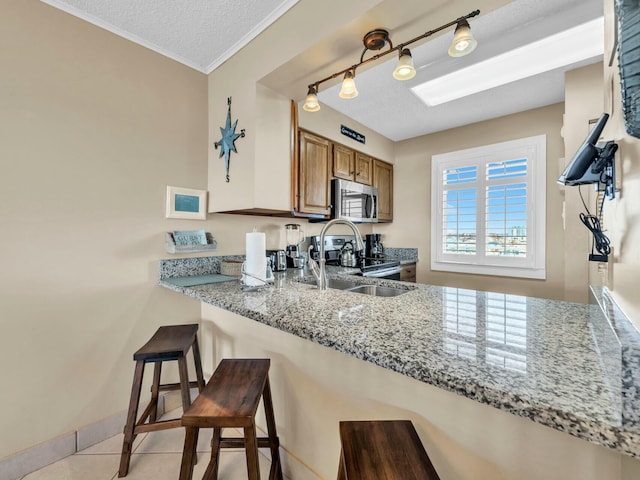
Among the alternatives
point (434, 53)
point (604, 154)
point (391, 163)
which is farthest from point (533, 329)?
point (391, 163)

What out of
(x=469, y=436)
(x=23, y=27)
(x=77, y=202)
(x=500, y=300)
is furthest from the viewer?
(x=77, y=202)

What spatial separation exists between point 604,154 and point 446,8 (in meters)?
0.86

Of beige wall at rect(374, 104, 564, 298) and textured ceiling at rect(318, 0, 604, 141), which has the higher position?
textured ceiling at rect(318, 0, 604, 141)

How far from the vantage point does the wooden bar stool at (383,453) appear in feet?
2.41

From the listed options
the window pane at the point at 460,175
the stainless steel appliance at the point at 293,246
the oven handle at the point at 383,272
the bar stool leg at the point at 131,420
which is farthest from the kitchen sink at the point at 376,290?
the window pane at the point at 460,175

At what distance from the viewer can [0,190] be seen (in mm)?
1382

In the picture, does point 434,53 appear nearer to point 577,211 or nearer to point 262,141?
point 262,141

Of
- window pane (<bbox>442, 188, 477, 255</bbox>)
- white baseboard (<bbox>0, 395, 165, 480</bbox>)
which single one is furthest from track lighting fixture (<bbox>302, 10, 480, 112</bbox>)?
white baseboard (<bbox>0, 395, 165, 480</bbox>)

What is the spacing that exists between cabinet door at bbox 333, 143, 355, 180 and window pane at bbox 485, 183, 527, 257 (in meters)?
1.57

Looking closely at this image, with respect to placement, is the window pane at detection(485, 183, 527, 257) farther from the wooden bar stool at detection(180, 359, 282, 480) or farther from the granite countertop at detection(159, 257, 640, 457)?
the wooden bar stool at detection(180, 359, 282, 480)

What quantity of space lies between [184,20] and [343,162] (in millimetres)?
1729

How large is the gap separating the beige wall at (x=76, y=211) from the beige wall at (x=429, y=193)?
282 cm

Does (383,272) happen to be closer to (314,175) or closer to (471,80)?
(314,175)

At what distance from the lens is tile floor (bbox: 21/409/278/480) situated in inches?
57.4
